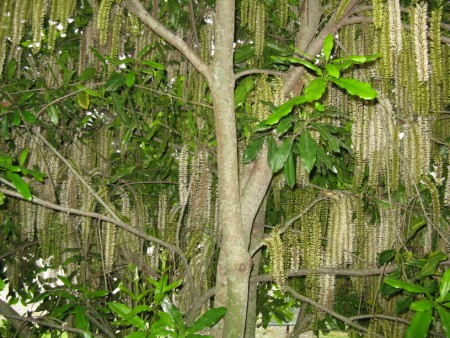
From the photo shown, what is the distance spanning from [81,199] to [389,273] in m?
1.74

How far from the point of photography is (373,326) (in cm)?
226

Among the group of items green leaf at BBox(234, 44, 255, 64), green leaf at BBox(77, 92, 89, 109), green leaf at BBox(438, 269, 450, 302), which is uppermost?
green leaf at BBox(234, 44, 255, 64)

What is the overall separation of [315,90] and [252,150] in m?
0.53

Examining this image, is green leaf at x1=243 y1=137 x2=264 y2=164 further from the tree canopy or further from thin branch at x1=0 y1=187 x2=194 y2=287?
thin branch at x1=0 y1=187 x2=194 y2=287

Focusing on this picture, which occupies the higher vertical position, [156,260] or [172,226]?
[172,226]

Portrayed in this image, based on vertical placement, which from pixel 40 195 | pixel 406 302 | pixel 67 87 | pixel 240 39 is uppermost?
pixel 240 39

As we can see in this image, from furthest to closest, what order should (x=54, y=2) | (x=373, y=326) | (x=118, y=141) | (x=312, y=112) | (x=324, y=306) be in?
(x=118, y=141) → (x=373, y=326) → (x=324, y=306) → (x=54, y=2) → (x=312, y=112)

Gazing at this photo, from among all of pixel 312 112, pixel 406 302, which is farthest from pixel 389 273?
pixel 312 112

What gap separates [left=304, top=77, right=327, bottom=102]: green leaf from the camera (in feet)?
4.17

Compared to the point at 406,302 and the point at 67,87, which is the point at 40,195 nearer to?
the point at 67,87

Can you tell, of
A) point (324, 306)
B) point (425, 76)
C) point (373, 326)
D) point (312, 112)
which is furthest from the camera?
point (373, 326)

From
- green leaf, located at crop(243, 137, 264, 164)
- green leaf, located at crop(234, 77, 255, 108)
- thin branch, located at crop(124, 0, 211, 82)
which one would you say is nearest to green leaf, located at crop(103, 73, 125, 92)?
thin branch, located at crop(124, 0, 211, 82)

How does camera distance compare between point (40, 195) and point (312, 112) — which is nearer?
point (312, 112)

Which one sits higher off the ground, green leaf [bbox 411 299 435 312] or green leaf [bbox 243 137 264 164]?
green leaf [bbox 243 137 264 164]
